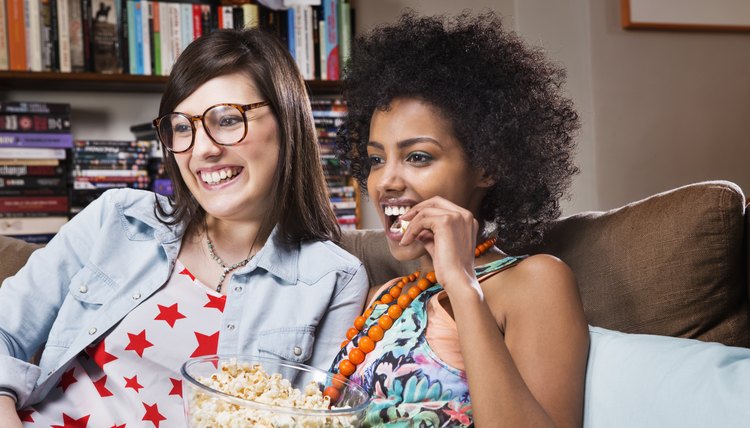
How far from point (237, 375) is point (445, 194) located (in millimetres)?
441

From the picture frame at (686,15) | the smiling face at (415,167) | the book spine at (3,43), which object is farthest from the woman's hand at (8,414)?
the picture frame at (686,15)

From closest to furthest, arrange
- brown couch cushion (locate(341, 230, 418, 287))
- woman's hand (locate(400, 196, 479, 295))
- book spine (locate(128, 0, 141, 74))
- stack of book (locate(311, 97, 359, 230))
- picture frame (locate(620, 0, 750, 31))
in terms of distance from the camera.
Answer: woman's hand (locate(400, 196, 479, 295)), brown couch cushion (locate(341, 230, 418, 287)), book spine (locate(128, 0, 141, 74)), stack of book (locate(311, 97, 359, 230)), picture frame (locate(620, 0, 750, 31))

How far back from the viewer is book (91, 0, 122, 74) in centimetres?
266

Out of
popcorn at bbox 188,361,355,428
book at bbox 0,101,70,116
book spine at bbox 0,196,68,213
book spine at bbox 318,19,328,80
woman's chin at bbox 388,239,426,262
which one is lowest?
popcorn at bbox 188,361,355,428

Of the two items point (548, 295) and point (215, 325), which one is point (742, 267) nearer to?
point (548, 295)

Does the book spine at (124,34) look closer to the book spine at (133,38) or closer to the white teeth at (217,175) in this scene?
the book spine at (133,38)

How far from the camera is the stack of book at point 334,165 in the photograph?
9.31 ft

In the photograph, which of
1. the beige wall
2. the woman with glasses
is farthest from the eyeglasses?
the beige wall

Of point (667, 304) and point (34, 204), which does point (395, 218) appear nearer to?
point (667, 304)

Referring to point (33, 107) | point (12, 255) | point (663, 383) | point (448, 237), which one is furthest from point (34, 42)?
point (663, 383)

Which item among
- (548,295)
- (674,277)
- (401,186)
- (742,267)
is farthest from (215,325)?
(742,267)

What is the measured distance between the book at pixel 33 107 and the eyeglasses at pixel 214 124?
4.59 ft

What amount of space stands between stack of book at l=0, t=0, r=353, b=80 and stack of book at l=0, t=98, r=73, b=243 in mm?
161

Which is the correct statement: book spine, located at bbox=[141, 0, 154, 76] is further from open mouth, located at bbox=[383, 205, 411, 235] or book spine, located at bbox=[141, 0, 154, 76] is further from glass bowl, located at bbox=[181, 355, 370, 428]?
glass bowl, located at bbox=[181, 355, 370, 428]
